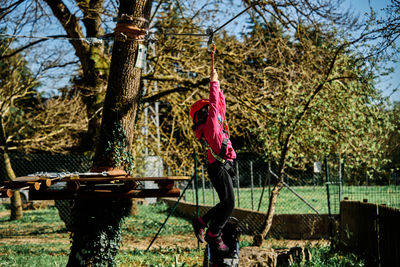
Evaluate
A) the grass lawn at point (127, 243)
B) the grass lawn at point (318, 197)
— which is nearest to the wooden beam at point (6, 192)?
the grass lawn at point (127, 243)

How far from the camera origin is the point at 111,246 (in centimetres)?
552

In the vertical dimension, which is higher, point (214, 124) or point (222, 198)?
point (214, 124)

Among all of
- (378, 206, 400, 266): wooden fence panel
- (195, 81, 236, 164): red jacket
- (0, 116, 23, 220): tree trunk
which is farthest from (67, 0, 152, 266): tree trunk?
(0, 116, 23, 220): tree trunk

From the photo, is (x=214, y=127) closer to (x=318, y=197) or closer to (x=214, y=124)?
(x=214, y=124)

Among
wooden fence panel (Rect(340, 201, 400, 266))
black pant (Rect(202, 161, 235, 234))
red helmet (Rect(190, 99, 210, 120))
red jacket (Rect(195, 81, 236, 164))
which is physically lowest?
wooden fence panel (Rect(340, 201, 400, 266))

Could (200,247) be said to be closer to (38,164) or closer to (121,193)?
(121,193)

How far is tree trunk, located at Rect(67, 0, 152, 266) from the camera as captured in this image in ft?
17.7

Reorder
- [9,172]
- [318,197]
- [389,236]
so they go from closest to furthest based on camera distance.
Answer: [389,236], [9,172], [318,197]

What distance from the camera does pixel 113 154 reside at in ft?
18.4

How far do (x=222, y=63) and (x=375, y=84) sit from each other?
4156mm

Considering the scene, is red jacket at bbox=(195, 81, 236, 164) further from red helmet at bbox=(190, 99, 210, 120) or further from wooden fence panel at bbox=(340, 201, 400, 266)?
wooden fence panel at bbox=(340, 201, 400, 266)

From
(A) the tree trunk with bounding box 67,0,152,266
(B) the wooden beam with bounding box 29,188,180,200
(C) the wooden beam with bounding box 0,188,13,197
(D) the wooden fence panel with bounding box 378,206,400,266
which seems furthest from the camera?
(D) the wooden fence panel with bounding box 378,206,400,266

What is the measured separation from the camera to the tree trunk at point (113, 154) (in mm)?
5395

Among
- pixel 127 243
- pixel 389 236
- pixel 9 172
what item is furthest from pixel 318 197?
pixel 9 172
